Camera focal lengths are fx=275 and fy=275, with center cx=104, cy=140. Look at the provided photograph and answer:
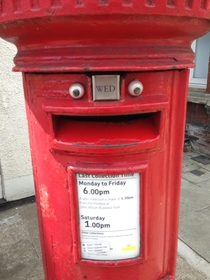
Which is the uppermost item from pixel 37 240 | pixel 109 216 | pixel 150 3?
pixel 150 3

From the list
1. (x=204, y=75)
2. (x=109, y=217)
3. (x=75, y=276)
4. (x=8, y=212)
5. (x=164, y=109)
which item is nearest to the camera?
(x=164, y=109)

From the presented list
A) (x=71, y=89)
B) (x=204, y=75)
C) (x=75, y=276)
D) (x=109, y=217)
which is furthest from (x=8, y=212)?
(x=204, y=75)

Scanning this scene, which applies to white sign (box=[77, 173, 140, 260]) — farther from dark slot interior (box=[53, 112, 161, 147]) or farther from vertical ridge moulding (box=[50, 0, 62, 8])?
vertical ridge moulding (box=[50, 0, 62, 8])

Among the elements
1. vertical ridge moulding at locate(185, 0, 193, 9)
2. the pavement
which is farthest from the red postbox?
the pavement

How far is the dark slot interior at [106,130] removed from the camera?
0.98 meters

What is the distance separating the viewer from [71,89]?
91cm

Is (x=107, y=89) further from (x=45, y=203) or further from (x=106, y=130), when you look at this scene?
(x=45, y=203)

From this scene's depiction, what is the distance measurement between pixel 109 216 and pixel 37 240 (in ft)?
5.11

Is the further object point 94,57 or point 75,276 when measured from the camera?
point 75,276

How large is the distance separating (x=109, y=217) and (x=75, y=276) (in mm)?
372

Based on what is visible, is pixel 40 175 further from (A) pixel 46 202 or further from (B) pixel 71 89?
(B) pixel 71 89

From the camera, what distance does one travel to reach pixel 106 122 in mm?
1029

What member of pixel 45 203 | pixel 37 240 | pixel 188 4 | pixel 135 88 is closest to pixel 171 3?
pixel 188 4

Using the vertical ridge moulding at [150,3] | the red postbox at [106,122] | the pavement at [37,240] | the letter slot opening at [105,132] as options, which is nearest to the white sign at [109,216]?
the red postbox at [106,122]
